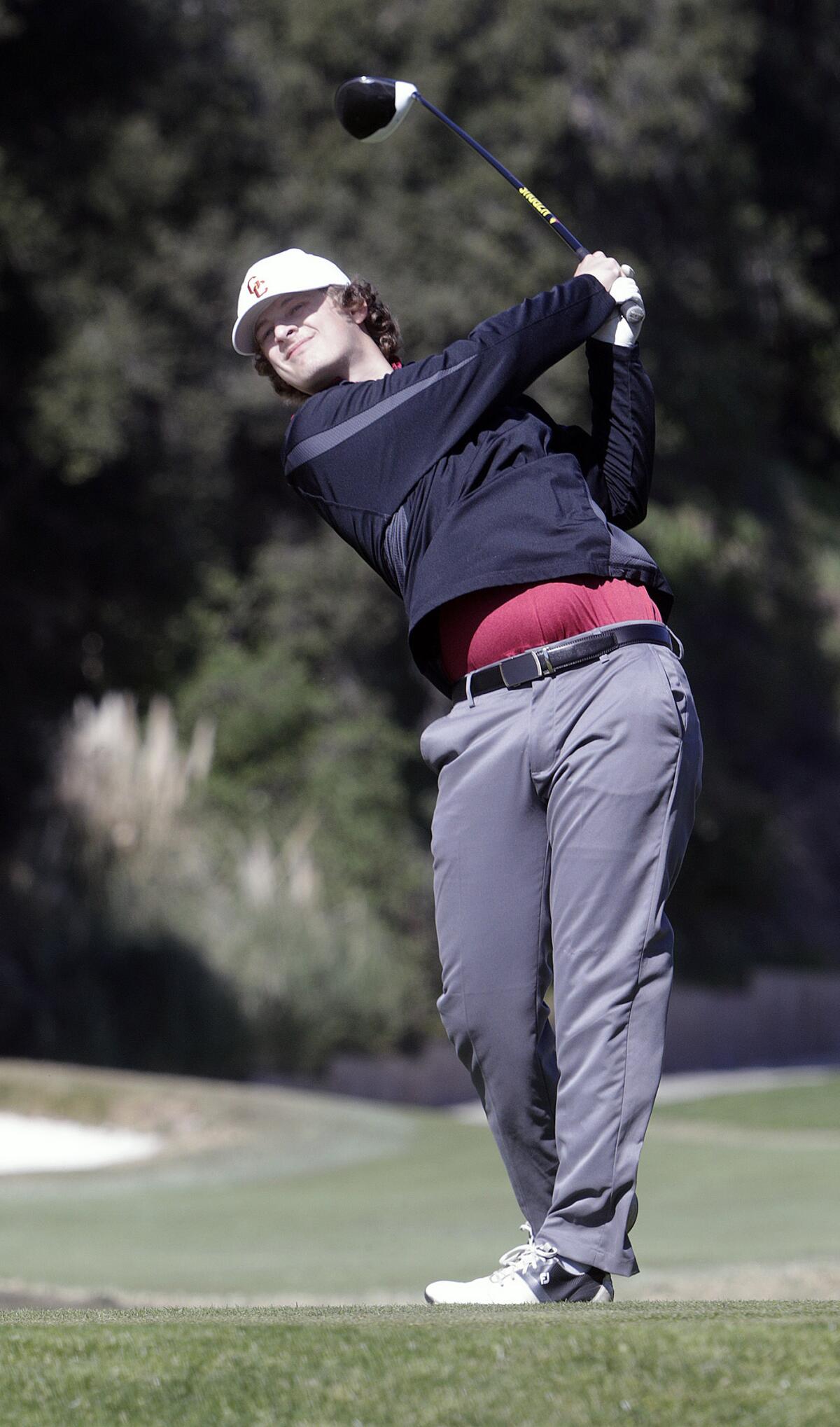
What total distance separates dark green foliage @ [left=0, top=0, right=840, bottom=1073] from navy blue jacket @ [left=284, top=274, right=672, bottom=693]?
34.4 feet

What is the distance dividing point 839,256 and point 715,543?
22.3ft

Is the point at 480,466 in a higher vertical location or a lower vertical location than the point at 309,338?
lower

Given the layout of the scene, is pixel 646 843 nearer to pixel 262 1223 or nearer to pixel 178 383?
pixel 262 1223

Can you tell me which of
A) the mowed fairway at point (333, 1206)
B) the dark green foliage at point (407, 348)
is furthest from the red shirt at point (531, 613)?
the dark green foliage at point (407, 348)

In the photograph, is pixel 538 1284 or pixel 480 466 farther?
pixel 480 466

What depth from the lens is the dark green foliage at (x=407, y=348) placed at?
48.4 feet

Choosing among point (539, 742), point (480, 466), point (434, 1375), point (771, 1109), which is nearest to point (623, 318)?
point (480, 466)

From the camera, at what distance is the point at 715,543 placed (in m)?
23.5

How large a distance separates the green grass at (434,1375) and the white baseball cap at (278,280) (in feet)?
6.74

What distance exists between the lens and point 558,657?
141 inches

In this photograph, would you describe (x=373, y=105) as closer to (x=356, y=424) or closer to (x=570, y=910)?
(x=356, y=424)

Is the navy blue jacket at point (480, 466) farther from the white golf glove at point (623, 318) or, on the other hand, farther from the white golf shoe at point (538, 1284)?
the white golf shoe at point (538, 1284)

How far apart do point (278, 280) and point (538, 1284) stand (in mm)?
1904

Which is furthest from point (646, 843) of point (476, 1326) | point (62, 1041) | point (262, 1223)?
point (62, 1041)
